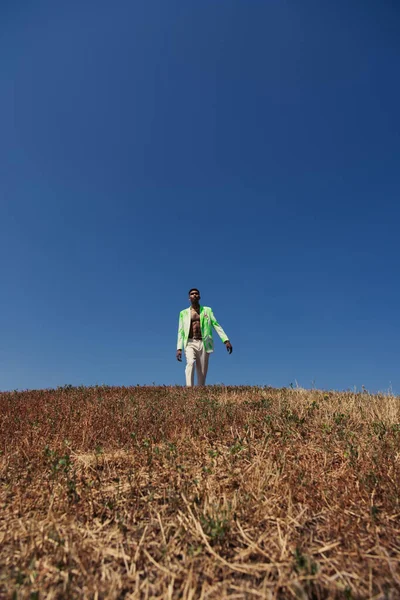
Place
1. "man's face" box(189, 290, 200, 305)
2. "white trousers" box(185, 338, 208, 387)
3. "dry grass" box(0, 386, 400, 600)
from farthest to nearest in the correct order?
1. "man's face" box(189, 290, 200, 305)
2. "white trousers" box(185, 338, 208, 387)
3. "dry grass" box(0, 386, 400, 600)

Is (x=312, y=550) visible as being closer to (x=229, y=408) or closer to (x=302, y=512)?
(x=302, y=512)

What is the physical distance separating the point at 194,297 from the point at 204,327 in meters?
1.08

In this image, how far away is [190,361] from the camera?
1243cm

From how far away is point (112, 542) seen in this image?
9.61 ft

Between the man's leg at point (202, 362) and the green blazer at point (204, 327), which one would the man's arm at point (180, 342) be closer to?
the green blazer at point (204, 327)

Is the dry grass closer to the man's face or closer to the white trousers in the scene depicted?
the white trousers

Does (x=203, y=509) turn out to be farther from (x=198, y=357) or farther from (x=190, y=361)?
(x=198, y=357)

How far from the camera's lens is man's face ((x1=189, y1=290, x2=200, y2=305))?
42.1ft

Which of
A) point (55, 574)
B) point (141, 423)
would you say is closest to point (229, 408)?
point (141, 423)

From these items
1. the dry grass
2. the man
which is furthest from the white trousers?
the dry grass

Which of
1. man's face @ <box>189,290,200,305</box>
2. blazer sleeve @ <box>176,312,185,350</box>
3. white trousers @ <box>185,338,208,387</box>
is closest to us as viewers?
white trousers @ <box>185,338,208,387</box>

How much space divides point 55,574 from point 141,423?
10.2 ft

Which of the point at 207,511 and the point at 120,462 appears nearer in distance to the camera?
the point at 207,511

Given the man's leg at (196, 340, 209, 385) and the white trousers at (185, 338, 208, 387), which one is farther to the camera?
the man's leg at (196, 340, 209, 385)
